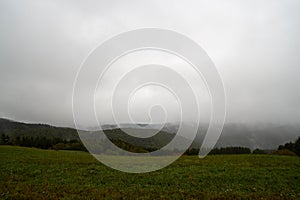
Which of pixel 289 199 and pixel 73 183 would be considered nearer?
pixel 289 199

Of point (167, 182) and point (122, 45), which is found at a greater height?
point (122, 45)

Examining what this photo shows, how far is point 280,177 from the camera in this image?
20.4 meters

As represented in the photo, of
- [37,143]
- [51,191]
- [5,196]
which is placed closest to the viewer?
[5,196]

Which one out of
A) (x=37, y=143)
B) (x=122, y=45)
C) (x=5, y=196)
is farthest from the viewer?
(x=37, y=143)

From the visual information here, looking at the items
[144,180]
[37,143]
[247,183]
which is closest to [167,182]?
[144,180]

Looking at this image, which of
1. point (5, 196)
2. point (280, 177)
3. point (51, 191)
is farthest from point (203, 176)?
point (5, 196)

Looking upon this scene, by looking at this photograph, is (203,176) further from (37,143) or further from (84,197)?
(37,143)

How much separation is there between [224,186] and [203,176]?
319cm

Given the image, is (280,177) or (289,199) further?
(280,177)

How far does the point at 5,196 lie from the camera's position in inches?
492

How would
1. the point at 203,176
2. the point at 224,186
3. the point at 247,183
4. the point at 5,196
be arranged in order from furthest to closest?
the point at 203,176
the point at 247,183
the point at 224,186
the point at 5,196

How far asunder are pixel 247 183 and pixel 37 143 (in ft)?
361

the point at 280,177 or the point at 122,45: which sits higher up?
Answer: the point at 122,45

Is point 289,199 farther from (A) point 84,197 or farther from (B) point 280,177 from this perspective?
(A) point 84,197
